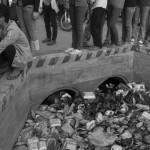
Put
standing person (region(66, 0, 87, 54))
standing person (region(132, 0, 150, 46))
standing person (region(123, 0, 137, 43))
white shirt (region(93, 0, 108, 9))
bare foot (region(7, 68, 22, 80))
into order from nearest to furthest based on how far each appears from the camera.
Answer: bare foot (region(7, 68, 22, 80)), standing person (region(66, 0, 87, 54)), white shirt (region(93, 0, 108, 9)), standing person (region(123, 0, 137, 43)), standing person (region(132, 0, 150, 46))

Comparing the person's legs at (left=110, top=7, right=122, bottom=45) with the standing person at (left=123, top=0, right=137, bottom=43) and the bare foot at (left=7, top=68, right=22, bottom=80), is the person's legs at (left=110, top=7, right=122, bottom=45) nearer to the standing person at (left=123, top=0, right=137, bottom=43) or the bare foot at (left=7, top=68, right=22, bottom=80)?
the standing person at (left=123, top=0, right=137, bottom=43)

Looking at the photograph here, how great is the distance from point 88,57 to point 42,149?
1.99 metres

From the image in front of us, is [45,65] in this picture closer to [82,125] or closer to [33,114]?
[33,114]

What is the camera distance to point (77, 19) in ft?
15.1

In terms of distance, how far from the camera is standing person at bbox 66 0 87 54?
4478 mm

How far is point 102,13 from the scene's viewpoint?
15.3 feet

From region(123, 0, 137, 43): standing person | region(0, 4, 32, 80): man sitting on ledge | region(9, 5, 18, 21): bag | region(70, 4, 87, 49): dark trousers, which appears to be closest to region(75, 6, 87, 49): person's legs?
region(70, 4, 87, 49): dark trousers

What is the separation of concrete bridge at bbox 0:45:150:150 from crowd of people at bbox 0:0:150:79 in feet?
0.70

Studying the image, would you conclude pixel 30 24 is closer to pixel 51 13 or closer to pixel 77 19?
pixel 77 19

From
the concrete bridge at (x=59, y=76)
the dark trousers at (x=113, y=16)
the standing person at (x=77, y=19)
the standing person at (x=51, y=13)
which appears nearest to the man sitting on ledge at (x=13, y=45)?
the concrete bridge at (x=59, y=76)

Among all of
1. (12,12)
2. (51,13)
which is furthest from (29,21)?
(51,13)

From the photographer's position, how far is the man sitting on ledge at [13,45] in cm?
336

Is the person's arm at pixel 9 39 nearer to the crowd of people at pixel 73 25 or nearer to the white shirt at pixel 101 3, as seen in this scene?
the crowd of people at pixel 73 25

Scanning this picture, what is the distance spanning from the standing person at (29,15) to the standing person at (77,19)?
66 cm
